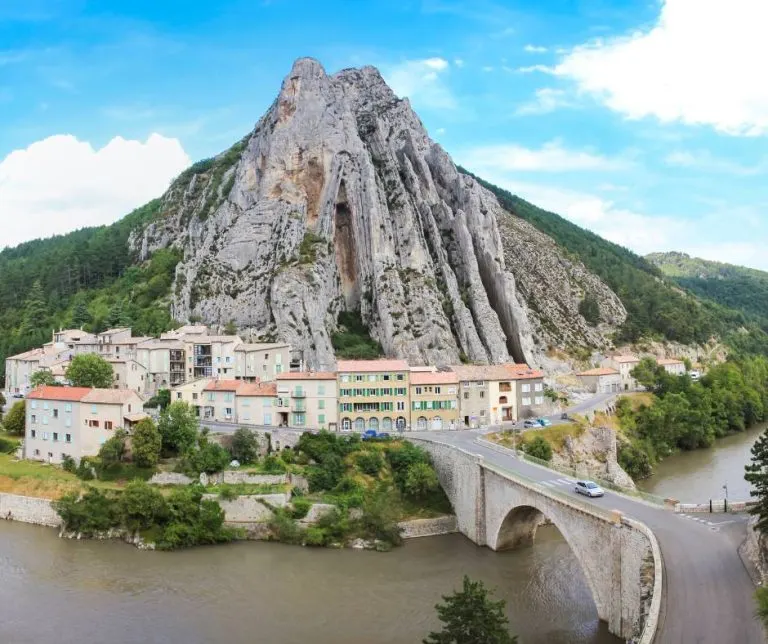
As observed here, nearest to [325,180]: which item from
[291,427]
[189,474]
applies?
[291,427]

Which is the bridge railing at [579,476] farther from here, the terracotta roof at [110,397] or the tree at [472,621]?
the terracotta roof at [110,397]

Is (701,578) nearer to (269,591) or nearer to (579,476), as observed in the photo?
(579,476)

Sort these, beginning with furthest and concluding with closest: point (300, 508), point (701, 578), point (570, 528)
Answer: point (300, 508) < point (570, 528) < point (701, 578)

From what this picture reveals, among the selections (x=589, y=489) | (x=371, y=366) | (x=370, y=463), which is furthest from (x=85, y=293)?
(x=589, y=489)

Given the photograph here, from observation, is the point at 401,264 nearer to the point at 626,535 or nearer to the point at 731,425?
the point at 731,425

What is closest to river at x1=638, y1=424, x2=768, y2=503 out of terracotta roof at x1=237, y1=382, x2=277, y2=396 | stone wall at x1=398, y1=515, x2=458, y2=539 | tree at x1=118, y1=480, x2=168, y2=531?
stone wall at x1=398, y1=515, x2=458, y2=539

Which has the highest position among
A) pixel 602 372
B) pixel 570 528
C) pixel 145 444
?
pixel 602 372

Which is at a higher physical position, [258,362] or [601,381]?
[258,362]
